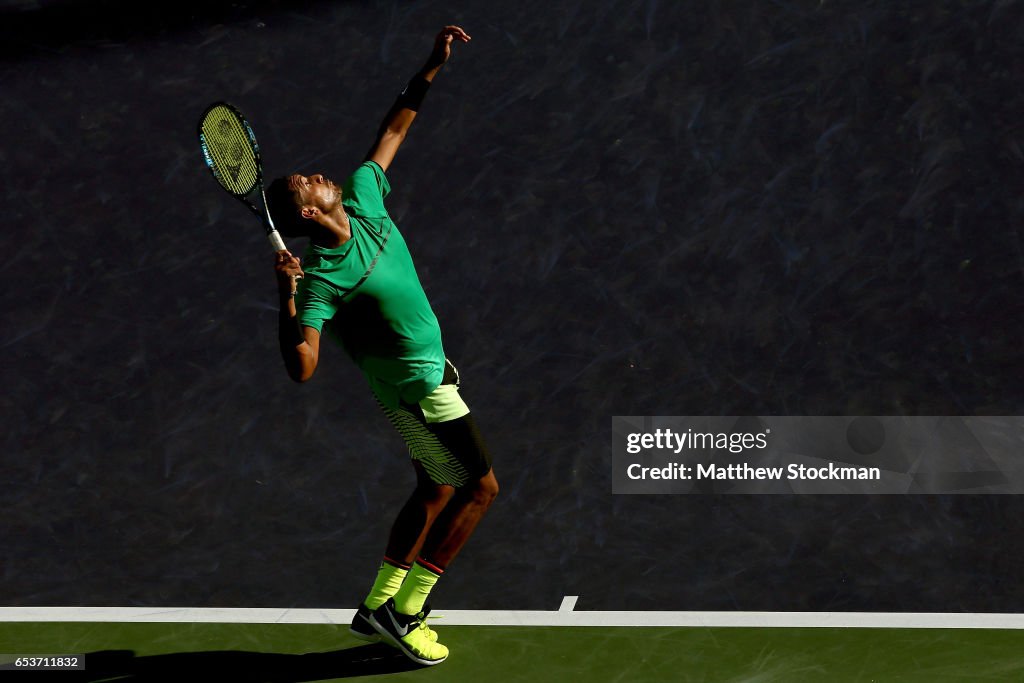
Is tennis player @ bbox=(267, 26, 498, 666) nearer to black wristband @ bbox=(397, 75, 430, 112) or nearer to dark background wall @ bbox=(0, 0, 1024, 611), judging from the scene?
black wristband @ bbox=(397, 75, 430, 112)

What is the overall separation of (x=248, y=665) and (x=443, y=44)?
2.23 metres

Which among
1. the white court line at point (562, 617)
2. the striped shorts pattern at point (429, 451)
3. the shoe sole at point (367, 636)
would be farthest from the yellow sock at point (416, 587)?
the white court line at point (562, 617)

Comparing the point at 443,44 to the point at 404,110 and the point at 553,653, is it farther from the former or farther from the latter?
the point at 553,653

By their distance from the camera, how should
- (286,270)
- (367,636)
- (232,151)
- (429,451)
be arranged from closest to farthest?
(286,270)
(232,151)
(429,451)
(367,636)

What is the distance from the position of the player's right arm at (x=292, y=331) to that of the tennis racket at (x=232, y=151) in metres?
0.46

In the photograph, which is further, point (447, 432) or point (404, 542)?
point (404, 542)

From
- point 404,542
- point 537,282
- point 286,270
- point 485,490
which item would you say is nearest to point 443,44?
point 537,282

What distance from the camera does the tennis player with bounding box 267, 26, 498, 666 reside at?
4473mm

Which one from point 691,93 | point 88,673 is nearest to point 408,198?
point 691,93

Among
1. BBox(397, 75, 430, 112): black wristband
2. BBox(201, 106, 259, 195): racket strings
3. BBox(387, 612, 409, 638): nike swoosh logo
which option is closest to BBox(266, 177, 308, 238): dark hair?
BBox(201, 106, 259, 195): racket strings

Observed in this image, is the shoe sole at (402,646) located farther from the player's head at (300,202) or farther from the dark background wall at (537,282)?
the player's head at (300,202)

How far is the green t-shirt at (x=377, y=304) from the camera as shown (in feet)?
14.5

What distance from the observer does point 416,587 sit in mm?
4676

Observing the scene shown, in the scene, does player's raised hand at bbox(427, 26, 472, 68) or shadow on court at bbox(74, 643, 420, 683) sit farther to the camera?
player's raised hand at bbox(427, 26, 472, 68)
